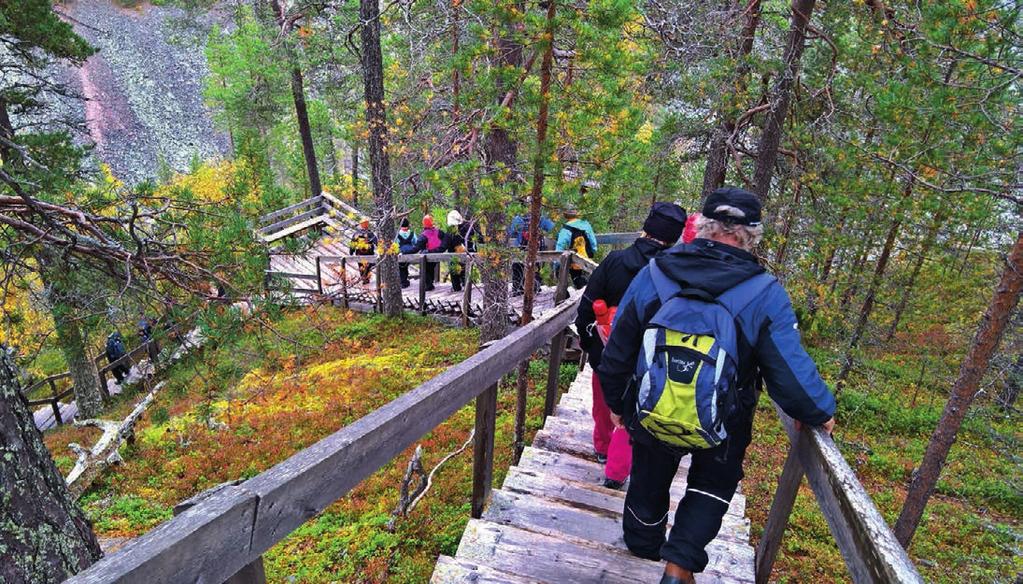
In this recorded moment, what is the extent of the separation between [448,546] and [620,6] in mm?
5314

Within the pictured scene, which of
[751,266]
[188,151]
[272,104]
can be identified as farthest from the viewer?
[188,151]

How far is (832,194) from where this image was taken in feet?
30.3

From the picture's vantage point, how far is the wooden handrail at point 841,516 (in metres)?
1.58

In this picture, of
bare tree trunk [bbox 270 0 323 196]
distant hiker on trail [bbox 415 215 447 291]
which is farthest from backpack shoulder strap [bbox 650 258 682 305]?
bare tree trunk [bbox 270 0 323 196]

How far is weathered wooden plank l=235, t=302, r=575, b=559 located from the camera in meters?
1.46

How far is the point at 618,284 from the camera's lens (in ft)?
11.3

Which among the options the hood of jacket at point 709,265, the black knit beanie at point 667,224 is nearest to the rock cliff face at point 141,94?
the black knit beanie at point 667,224

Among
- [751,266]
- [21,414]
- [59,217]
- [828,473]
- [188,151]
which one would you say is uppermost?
[751,266]

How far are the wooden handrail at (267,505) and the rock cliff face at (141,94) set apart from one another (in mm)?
58525

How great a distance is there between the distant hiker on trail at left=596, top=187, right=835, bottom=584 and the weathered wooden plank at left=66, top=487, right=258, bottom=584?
60.5 inches

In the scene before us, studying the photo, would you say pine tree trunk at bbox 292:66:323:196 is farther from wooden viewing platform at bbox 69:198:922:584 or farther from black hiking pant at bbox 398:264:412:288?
wooden viewing platform at bbox 69:198:922:584

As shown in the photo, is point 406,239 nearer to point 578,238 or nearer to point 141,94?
point 578,238

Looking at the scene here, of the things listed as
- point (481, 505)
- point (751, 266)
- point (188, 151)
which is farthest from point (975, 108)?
point (188, 151)

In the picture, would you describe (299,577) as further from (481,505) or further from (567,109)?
(567,109)
